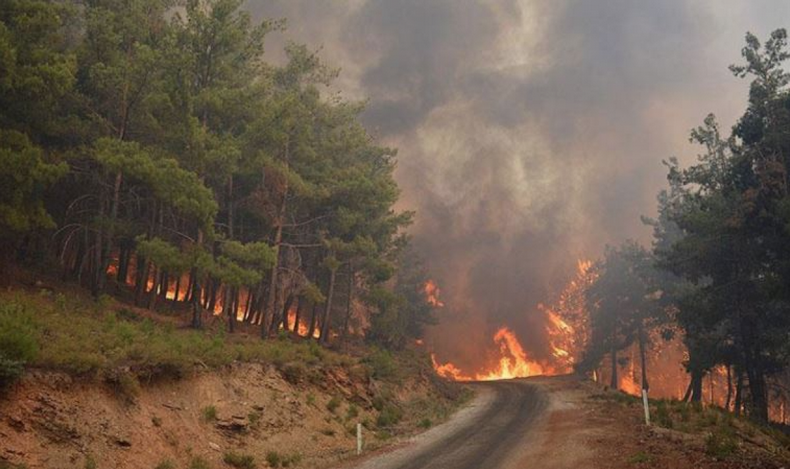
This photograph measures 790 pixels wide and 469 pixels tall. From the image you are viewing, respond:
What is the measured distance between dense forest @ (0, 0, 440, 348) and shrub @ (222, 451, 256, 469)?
9735mm

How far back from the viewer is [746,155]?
25094 mm

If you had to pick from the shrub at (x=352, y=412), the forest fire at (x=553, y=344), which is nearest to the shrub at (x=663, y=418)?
the shrub at (x=352, y=412)

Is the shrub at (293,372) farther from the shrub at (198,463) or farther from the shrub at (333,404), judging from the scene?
the shrub at (198,463)

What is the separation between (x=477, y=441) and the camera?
57.5ft

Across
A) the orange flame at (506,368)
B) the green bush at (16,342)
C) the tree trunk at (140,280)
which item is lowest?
the orange flame at (506,368)

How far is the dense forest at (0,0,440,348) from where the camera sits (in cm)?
1980

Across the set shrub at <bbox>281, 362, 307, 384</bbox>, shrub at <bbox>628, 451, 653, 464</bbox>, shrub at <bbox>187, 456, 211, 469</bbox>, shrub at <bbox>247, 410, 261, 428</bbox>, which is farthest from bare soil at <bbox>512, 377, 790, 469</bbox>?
Result: shrub at <bbox>281, 362, 307, 384</bbox>

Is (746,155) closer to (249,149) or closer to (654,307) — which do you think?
(249,149)

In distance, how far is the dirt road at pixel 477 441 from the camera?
47.0ft

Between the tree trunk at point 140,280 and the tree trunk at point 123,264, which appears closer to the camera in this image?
the tree trunk at point 140,280

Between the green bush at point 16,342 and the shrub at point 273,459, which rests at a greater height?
the green bush at point 16,342

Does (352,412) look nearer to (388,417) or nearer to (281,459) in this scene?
(388,417)

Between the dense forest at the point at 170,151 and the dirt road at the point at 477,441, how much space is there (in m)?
10.6

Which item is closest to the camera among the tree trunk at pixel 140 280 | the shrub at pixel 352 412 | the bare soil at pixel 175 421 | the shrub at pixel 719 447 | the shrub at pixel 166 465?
the bare soil at pixel 175 421
